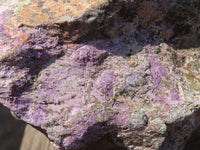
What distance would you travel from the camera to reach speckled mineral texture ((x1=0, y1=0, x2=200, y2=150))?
38.8 inches

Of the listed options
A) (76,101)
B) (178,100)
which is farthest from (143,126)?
(76,101)

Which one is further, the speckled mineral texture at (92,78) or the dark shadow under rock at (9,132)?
the dark shadow under rock at (9,132)

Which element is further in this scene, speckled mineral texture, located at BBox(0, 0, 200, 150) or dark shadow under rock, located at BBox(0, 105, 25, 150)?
dark shadow under rock, located at BBox(0, 105, 25, 150)

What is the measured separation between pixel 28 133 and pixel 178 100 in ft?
3.56

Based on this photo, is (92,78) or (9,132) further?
(9,132)

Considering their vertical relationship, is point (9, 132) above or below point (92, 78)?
below

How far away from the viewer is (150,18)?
1133mm

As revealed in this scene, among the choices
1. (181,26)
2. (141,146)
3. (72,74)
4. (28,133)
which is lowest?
(28,133)

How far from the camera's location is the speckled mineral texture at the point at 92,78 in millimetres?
985

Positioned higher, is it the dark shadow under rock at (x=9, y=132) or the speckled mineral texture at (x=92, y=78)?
the speckled mineral texture at (x=92, y=78)

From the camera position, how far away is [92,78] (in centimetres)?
105

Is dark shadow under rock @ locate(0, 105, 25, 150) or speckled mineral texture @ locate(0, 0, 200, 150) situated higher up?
speckled mineral texture @ locate(0, 0, 200, 150)

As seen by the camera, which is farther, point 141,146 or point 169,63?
point 169,63

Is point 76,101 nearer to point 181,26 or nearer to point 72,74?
point 72,74
